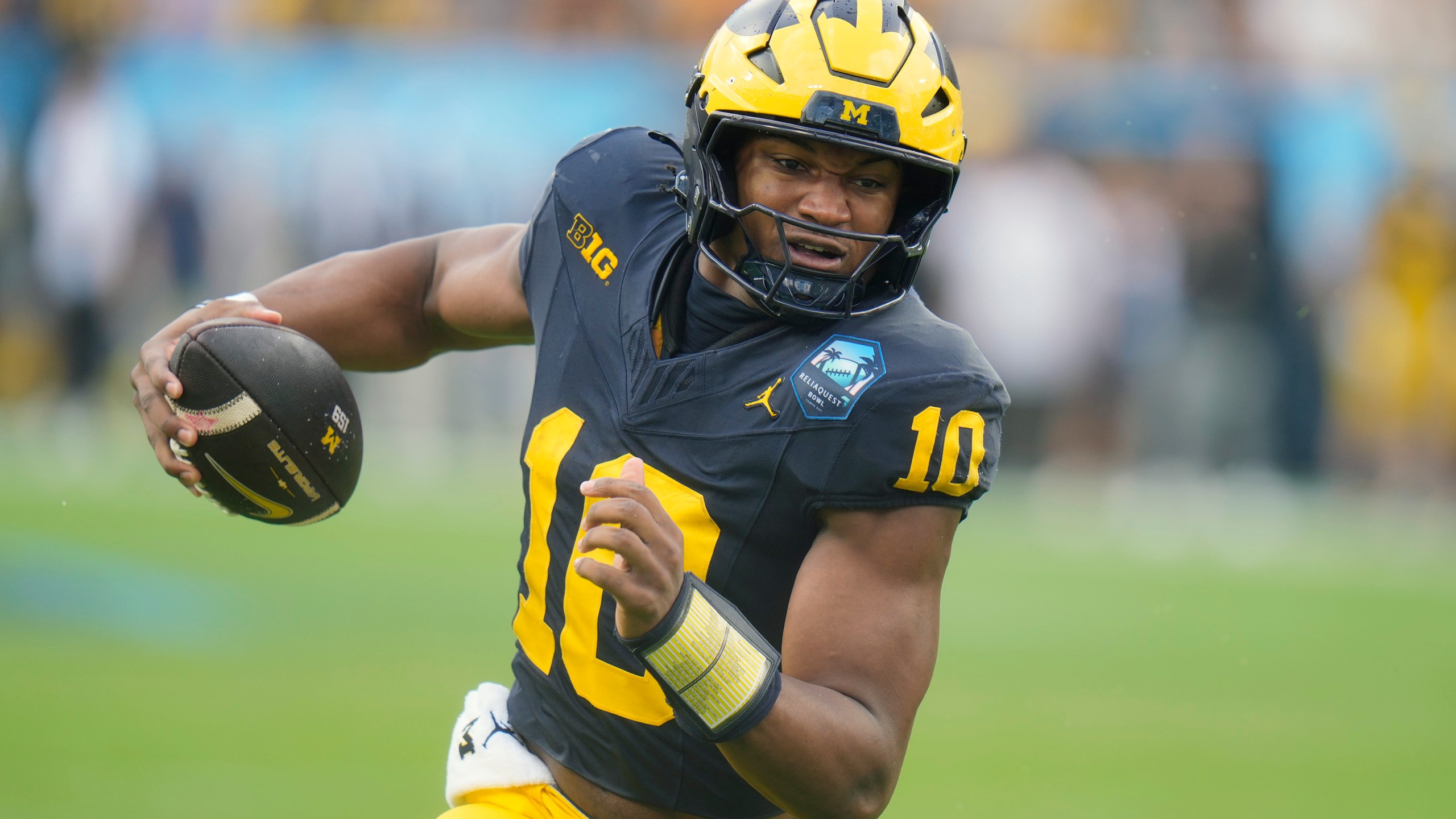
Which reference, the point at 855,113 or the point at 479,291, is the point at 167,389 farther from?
the point at 855,113

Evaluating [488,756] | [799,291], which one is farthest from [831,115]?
[488,756]

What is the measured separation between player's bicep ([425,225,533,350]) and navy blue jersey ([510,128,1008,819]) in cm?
20

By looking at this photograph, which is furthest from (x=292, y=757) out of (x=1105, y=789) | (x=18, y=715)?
(x=1105, y=789)

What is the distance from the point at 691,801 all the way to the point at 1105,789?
11.1 ft

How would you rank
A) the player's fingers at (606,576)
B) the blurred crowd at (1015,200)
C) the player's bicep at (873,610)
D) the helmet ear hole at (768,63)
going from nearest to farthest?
the player's fingers at (606,576) < the player's bicep at (873,610) < the helmet ear hole at (768,63) < the blurred crowd at (1015,200)

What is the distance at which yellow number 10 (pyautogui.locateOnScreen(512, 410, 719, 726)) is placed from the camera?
103 inches

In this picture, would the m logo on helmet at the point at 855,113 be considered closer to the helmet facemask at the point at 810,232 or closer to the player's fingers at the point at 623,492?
the helmet facemask at the point at 810,232

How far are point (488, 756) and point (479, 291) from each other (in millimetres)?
906

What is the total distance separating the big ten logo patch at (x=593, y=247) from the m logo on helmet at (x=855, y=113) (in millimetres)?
518

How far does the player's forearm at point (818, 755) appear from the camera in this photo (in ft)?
7.72

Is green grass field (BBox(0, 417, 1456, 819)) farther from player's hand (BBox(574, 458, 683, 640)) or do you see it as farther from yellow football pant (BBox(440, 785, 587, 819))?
player's hand (BBox(574, 458, 683, 640))

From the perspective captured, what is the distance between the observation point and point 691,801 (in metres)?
2.72

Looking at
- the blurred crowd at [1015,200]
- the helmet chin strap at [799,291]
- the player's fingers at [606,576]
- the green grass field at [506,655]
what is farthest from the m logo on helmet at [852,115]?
the blurred crowd at [1015,200]

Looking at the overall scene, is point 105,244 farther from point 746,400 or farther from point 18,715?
point 746,400
